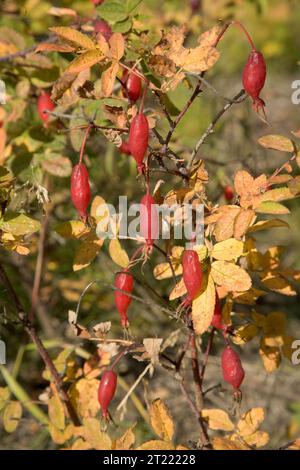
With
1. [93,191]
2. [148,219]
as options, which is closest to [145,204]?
[148,219]

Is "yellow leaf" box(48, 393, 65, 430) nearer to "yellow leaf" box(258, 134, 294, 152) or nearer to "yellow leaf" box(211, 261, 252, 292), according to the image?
"yellow leaf" box(211, 261, 252, 292)

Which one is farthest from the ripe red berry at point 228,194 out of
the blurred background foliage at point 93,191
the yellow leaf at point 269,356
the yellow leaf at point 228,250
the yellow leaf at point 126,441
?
the yellow leaf at point 126,441

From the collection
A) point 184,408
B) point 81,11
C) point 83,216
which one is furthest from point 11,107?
point 184,408

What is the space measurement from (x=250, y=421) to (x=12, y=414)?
1.50 ft

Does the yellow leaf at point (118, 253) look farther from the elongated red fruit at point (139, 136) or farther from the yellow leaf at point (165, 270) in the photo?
the elongated red fruit at point (139, 136)

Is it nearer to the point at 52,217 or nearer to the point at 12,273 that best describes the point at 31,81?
the point at 52,217

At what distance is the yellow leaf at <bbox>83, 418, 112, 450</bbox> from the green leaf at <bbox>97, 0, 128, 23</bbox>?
678 mm

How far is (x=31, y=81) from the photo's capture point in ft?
Result: 4.97

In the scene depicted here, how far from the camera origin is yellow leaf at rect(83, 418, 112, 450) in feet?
3.85

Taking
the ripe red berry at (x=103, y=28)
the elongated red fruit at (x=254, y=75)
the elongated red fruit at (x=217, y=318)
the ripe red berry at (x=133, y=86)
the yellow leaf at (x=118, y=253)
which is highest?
the ripe red berry at (x=103, y=28)

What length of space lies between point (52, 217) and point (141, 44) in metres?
0.85

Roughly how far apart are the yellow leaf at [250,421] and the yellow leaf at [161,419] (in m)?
A: 0.13

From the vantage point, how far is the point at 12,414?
4.43ft

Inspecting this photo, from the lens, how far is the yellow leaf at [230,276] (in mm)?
1003
